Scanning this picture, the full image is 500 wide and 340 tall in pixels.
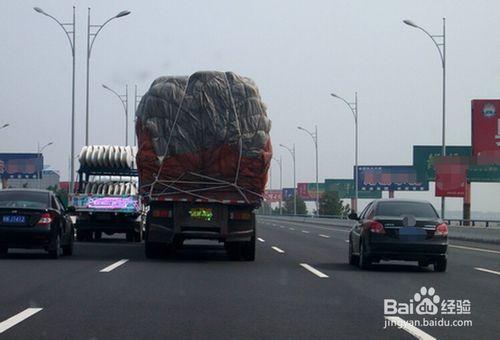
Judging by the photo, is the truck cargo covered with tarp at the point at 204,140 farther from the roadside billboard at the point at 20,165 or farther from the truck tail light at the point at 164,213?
the roadside billboard at the point at 20,165

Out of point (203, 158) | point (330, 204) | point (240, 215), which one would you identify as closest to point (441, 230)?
point (240, 215)

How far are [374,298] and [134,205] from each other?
1699 cm

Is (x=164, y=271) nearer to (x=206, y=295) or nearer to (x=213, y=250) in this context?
(x=206, y=295)

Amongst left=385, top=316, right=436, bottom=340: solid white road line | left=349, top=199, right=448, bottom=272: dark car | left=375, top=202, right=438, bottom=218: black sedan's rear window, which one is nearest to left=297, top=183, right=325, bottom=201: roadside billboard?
A: left=375, top=202, right=438, bottom=218: black sedan's rear window

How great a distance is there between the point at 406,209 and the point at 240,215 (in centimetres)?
379

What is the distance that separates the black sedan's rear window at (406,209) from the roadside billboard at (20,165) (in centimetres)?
8078

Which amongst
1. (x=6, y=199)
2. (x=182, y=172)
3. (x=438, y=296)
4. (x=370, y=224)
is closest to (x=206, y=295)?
(x=438, y=296)

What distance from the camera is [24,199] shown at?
850 inches

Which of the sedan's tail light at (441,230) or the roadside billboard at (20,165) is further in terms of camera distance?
the roadside billboard at (20,165)

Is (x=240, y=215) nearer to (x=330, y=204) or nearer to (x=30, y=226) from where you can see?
(x=30, y=226)

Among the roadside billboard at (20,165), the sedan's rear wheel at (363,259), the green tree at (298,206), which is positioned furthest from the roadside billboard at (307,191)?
the sedan's rear wheel at (363,259)

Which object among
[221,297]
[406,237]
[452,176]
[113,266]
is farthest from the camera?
[452,176]

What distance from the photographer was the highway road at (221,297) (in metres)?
10.1

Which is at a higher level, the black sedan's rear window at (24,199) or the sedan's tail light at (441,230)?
the black sedan's rear window at (24,199)
